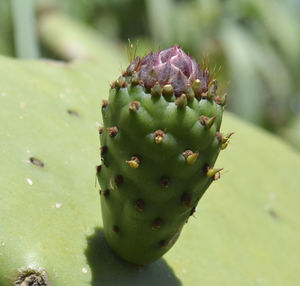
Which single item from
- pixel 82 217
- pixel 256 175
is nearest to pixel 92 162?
pixel 82 217

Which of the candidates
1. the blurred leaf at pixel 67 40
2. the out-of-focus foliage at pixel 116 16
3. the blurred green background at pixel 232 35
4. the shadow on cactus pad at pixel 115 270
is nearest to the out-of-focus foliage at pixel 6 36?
the blurred green background at pixel 232 35

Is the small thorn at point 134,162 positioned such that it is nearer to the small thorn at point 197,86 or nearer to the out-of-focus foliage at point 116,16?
the small thorn at point 197,86

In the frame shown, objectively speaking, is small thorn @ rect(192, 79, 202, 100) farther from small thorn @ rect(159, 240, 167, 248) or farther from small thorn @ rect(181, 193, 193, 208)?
small thorn @ rect(159, 240, 167, 248)

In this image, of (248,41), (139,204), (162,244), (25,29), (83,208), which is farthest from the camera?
(248,41)

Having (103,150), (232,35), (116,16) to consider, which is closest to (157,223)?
(103,150)

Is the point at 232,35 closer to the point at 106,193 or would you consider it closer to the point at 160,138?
the point at 106,193

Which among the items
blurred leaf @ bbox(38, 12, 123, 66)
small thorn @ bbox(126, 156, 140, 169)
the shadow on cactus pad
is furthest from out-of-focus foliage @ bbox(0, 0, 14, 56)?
small thorn @ bbox(126, 156, 140, 169)
